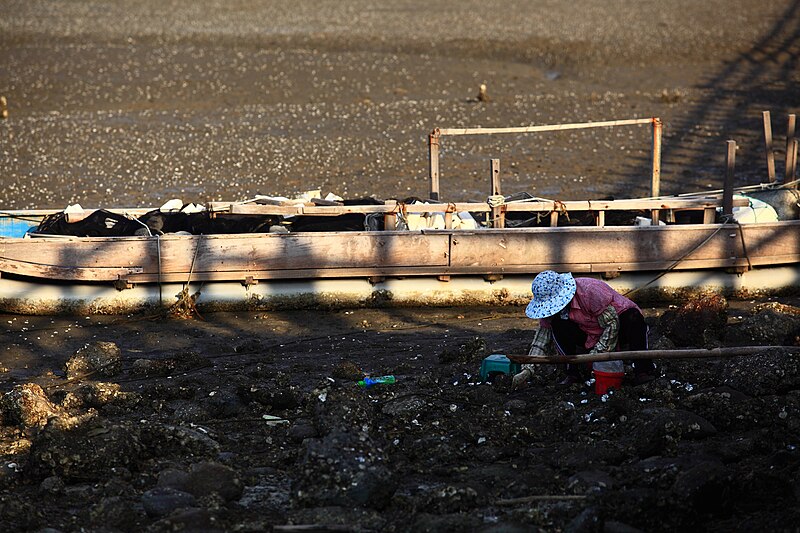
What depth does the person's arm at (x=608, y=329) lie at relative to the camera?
→ 26.3ft

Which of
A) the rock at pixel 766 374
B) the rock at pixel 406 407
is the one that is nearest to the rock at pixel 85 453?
the rock at pixel 406 407

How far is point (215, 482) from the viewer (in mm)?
6742

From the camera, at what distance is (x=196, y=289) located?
1182 centimetres

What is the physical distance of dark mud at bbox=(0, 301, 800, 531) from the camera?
6262mm

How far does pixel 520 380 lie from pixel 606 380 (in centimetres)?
71

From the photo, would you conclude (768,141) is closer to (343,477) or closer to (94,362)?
(94,362)

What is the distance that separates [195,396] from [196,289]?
10.5 feet

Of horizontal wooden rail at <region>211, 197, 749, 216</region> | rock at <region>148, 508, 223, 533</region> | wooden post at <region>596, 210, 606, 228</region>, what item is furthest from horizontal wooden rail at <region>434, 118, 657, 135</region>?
rock at <region>148, 508, 223, 533</region>

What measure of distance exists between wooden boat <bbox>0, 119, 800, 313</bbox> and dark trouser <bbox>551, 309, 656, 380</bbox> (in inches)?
147

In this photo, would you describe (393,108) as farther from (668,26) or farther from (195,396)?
(195,396)

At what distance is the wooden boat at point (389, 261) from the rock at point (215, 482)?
506cm

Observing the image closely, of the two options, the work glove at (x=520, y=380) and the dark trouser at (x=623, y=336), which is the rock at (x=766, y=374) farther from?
the work glove at (x=520, y=380)

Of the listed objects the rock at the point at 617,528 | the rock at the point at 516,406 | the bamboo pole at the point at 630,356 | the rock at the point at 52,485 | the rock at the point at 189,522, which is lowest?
the rock at the point at 617,528

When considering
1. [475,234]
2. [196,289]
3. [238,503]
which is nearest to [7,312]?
[196,289]
